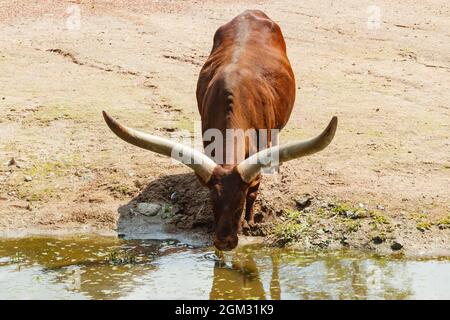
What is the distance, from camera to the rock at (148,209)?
8188 millimetres

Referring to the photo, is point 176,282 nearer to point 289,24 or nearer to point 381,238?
point 381,238

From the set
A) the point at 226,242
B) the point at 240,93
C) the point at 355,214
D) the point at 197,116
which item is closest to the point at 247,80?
the point at 240,93

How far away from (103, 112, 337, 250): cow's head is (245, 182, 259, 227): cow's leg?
707 mm

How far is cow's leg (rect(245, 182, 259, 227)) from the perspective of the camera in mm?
7492

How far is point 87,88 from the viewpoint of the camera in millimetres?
11242

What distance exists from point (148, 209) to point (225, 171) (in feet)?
5.69

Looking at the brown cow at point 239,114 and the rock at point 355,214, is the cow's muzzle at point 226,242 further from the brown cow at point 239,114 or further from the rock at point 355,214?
the rock at point 355,214

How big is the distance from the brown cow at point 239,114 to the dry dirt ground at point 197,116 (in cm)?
83

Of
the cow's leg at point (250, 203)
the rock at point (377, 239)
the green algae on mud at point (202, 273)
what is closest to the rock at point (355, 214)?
the rock at point (377, 239)

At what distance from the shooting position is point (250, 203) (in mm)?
7633

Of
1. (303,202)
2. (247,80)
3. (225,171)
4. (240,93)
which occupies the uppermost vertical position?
(247,80)

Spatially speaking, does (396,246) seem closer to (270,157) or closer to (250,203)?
(250,203)

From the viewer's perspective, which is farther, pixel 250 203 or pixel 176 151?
pixel 250 203
